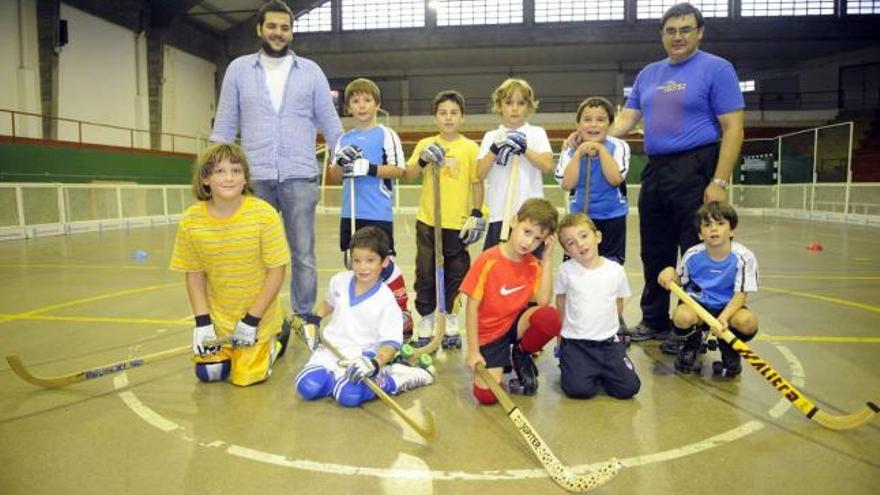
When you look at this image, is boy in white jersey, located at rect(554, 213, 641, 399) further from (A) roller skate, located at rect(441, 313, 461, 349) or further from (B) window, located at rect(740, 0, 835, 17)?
(B) window, located at rect(740, 0, 835, 17)

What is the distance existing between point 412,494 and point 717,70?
3.50 m

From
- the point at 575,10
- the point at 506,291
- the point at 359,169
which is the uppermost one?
the point at 575,10

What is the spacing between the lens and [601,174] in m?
4.26

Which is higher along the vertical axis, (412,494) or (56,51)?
(56,51)

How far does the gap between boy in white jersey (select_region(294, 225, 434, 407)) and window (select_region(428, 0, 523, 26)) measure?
92.5 feet

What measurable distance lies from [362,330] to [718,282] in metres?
2.27

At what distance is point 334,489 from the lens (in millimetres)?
2246

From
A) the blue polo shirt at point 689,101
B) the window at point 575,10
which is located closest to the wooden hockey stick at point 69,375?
the blue polo shirt at point 689,101

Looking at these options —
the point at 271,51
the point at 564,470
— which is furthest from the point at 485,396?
the point at 271,51

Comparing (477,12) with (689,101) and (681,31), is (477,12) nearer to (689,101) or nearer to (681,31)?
(681,31)

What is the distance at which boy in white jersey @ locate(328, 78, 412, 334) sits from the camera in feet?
14.0

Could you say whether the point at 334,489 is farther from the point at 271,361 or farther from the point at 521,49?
the point at 521,49

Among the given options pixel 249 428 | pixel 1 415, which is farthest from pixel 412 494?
pixel 1 415

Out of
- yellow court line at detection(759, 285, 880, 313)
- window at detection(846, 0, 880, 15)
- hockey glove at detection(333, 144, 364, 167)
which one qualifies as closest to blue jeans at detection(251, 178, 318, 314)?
hockey glove at detection(333, 144, 364, 167)
